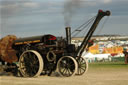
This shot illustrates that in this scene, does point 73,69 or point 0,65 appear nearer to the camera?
point 73,69

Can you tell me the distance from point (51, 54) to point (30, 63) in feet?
4.12

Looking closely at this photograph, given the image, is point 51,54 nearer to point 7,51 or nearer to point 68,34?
point 68,34

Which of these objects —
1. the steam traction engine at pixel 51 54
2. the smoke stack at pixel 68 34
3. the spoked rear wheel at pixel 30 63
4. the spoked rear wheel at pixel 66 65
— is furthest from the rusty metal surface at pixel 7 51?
the smoke stack at pixel 68 34

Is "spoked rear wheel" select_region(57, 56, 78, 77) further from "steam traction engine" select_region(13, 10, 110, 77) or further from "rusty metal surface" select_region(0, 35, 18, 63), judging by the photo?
"rusty metal surface" select_region(0, 35, 18, 63)

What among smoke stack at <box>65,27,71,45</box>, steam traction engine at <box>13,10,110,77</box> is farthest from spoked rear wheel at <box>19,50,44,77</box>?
smoke stack at <box>65,27,71,45</box>

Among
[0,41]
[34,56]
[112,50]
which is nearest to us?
[34,56]

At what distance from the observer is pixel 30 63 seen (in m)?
15.2

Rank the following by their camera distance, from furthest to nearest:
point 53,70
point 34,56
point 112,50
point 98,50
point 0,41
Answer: point 98,50
point 112,50
point 0,41
point 53,70
point 34,56

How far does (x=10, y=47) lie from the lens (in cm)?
1672

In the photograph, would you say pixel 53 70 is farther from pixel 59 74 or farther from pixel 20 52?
pixel 20 52

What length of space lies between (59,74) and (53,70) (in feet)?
1.94

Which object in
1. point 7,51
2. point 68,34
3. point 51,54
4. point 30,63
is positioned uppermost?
point 68,34

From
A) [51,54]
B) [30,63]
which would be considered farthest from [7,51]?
[51,54]

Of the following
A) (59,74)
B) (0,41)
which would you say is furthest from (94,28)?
(0,41)
